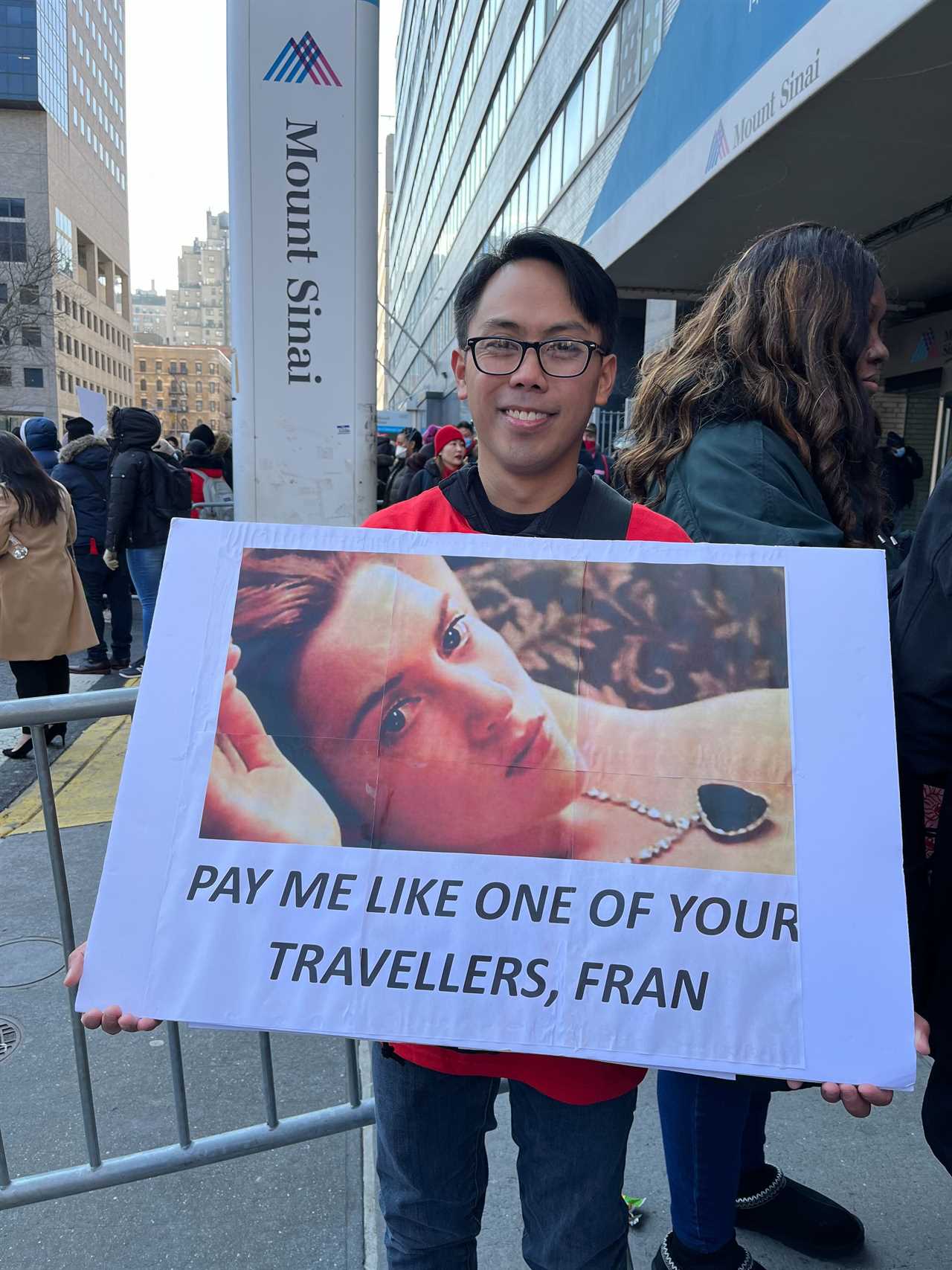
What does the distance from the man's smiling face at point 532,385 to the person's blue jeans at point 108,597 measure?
A: 7100 millimetres

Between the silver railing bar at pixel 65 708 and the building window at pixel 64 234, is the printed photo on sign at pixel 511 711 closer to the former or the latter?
the silver railing bar at pixel 65 708

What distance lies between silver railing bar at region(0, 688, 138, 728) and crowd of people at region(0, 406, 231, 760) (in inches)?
93.6

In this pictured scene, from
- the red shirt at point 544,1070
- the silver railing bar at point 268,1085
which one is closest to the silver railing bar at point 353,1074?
the silver railing bar at point 268,1085

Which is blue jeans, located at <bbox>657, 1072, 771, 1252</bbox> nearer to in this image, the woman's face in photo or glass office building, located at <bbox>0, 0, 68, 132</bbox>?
the woman's face in photo

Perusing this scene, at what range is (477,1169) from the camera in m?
1.64

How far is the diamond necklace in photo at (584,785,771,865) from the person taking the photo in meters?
1.19

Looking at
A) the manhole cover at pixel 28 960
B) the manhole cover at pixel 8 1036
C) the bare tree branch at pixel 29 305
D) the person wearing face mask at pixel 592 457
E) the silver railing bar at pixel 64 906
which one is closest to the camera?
the silver railing bar at pixel 64 906

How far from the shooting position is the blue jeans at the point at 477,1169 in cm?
146

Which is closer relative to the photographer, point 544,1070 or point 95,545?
point 544,1070

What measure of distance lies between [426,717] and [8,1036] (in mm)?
2516

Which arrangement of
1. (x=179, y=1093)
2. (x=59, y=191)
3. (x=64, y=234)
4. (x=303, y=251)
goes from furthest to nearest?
1. (x=64, y=234)
2. (x=59, y=191)
3. (x=303, y=251)
4. (x=179, y=1093)

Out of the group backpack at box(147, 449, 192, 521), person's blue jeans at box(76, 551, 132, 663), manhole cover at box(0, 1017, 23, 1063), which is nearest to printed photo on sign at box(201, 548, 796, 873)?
manhole cover at box(0, 1017, 23, 1063)

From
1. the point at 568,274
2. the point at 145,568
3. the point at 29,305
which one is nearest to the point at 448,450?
the point at 145,568

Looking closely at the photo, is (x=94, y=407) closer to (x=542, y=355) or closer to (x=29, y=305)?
(x=542, y=355)
